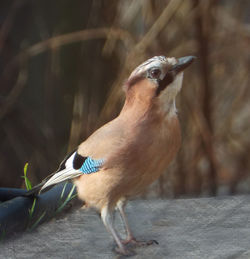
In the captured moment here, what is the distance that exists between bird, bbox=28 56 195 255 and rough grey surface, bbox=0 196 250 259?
0.85 ft

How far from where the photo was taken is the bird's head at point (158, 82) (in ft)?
6.54

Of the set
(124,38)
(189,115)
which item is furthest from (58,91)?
(189,115)

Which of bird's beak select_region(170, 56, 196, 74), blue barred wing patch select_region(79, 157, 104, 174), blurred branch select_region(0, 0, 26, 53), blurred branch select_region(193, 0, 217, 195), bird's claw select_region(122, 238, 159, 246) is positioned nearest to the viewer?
bird's beak select_region(170, 56, 196, 74)

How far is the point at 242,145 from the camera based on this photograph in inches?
137

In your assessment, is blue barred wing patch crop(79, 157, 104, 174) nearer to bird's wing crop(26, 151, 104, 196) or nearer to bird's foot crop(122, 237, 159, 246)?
bird's wing crop(26, 151, 104, 196)

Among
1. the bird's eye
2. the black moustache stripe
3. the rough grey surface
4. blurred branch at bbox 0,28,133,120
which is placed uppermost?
blurred branch at bbox 0,28,133,120

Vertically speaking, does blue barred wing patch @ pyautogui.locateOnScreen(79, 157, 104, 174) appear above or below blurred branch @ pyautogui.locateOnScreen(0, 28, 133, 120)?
below

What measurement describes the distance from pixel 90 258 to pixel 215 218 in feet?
2.04

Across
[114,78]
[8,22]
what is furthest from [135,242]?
[8,22]

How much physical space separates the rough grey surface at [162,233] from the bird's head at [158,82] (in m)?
0.53

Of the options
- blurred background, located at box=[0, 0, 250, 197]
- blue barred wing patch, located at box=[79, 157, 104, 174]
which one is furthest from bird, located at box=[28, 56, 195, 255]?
blurred background, located at box=[0, 0, 250, 197]

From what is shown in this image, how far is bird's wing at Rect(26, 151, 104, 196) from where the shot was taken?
6.97 ft

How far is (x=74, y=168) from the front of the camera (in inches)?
87.0

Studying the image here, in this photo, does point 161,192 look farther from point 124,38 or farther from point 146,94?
point 146,94
